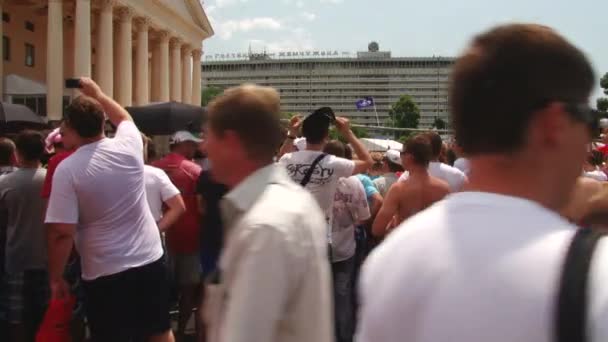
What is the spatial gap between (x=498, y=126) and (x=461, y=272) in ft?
1.04

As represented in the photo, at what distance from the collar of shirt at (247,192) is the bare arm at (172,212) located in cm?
390

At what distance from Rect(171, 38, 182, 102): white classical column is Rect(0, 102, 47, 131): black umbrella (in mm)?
42381

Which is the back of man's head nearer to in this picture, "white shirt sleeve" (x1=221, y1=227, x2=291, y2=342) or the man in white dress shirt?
the man in white dress shirt

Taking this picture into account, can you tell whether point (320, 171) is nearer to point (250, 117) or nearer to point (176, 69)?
point (250, 117)

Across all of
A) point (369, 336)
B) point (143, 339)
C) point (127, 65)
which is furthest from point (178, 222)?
point (127, 65)

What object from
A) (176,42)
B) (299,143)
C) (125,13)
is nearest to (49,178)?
(299,143)

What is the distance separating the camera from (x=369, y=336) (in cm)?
158

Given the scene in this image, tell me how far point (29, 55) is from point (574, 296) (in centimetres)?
4716

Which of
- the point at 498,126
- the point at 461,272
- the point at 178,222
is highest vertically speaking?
the point at 498,126

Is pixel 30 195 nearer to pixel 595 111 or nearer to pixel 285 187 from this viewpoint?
pixel 285 187

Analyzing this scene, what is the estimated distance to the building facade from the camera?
39312 millimetres

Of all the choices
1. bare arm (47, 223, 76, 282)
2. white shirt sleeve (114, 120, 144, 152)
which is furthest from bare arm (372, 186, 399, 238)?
A: bare arm (47, 223, 76, 282)

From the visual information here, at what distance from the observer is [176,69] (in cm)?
5866

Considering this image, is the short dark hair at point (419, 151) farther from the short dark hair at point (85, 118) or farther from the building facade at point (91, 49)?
the building facade at point (91, 49)
